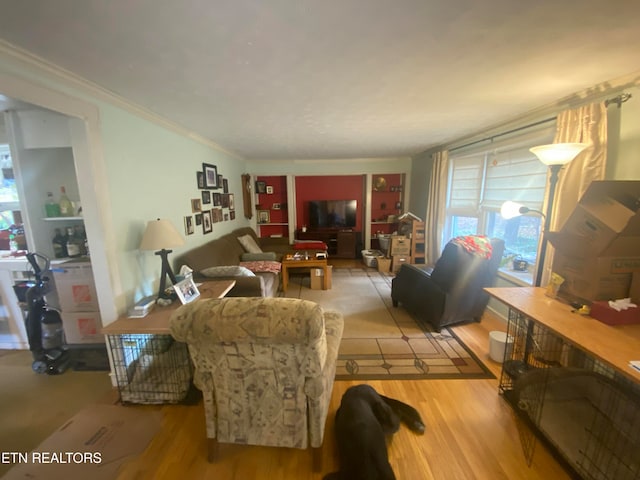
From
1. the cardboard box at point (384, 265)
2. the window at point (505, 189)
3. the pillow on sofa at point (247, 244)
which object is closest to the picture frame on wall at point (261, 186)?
the pillow on sofa at point (247, 244)

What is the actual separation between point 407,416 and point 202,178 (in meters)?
3.37

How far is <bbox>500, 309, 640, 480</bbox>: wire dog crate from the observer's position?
1.32m

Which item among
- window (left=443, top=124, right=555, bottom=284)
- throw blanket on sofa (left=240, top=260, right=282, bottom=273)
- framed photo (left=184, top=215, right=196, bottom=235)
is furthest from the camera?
throw blanket on sofa (left=240, top=260, right=282, bottom=273)

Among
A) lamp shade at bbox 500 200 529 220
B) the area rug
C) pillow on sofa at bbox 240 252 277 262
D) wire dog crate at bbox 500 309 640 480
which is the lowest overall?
the area rug

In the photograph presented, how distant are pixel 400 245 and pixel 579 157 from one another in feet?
9.52

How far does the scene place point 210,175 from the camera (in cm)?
365

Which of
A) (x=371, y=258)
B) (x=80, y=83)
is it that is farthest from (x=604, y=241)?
(x=371, y=258)

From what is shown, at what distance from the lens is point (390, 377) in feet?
6.74

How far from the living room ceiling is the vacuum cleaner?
5.35 ft

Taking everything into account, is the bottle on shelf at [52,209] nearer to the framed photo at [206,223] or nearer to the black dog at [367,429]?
the framed photo at [206,223]

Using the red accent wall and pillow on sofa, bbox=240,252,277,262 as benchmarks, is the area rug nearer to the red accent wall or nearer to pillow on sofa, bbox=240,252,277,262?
pillow on sofa, bbox=240,252,277,262

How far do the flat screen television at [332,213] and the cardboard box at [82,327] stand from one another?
4220 millimetres

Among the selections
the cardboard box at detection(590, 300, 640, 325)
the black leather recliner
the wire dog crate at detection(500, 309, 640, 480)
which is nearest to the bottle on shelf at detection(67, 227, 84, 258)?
the black leather recliner

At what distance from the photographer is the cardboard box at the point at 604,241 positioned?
141 cm
